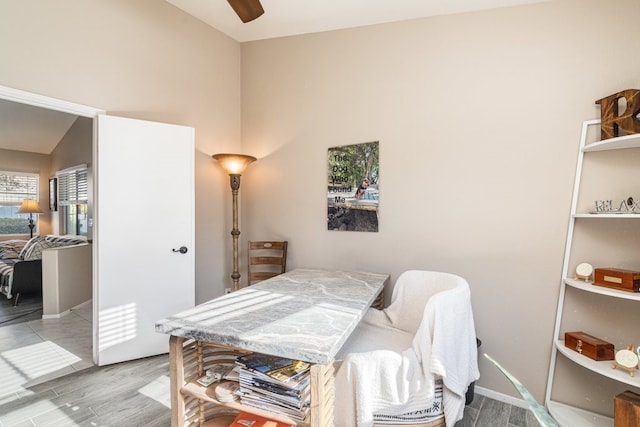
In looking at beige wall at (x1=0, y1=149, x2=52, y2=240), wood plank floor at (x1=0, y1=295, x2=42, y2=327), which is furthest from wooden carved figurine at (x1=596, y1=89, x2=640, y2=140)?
beige wall at (x1=0, y1=149, x2=52, y2=240)

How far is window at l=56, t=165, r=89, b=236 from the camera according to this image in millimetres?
5156

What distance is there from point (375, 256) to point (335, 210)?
1.81 feet

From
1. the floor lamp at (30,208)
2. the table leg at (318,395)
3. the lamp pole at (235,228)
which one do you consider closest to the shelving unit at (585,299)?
the table leg at (318,395)

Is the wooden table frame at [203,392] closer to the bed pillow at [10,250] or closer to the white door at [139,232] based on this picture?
the white door at [139,232]

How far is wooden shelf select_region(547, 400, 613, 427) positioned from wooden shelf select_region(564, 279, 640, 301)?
2.50ft

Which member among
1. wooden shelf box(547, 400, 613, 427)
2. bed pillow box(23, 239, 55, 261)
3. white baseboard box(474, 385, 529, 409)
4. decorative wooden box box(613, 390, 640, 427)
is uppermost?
decorative wooden box box(613, 390, 640, 427)

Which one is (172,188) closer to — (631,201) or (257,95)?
(257,95)

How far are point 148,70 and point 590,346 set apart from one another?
3.78 meters

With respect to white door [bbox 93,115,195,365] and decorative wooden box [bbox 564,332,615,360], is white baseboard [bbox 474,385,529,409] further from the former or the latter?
white door [bbox 93,115,195,365]

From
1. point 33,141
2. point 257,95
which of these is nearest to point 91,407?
point 257,95

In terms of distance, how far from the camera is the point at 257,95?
3355mm

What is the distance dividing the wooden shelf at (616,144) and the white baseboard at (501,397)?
170cm

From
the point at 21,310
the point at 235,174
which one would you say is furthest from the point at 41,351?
the point at 235,174

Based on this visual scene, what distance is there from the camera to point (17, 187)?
6.21 meters
